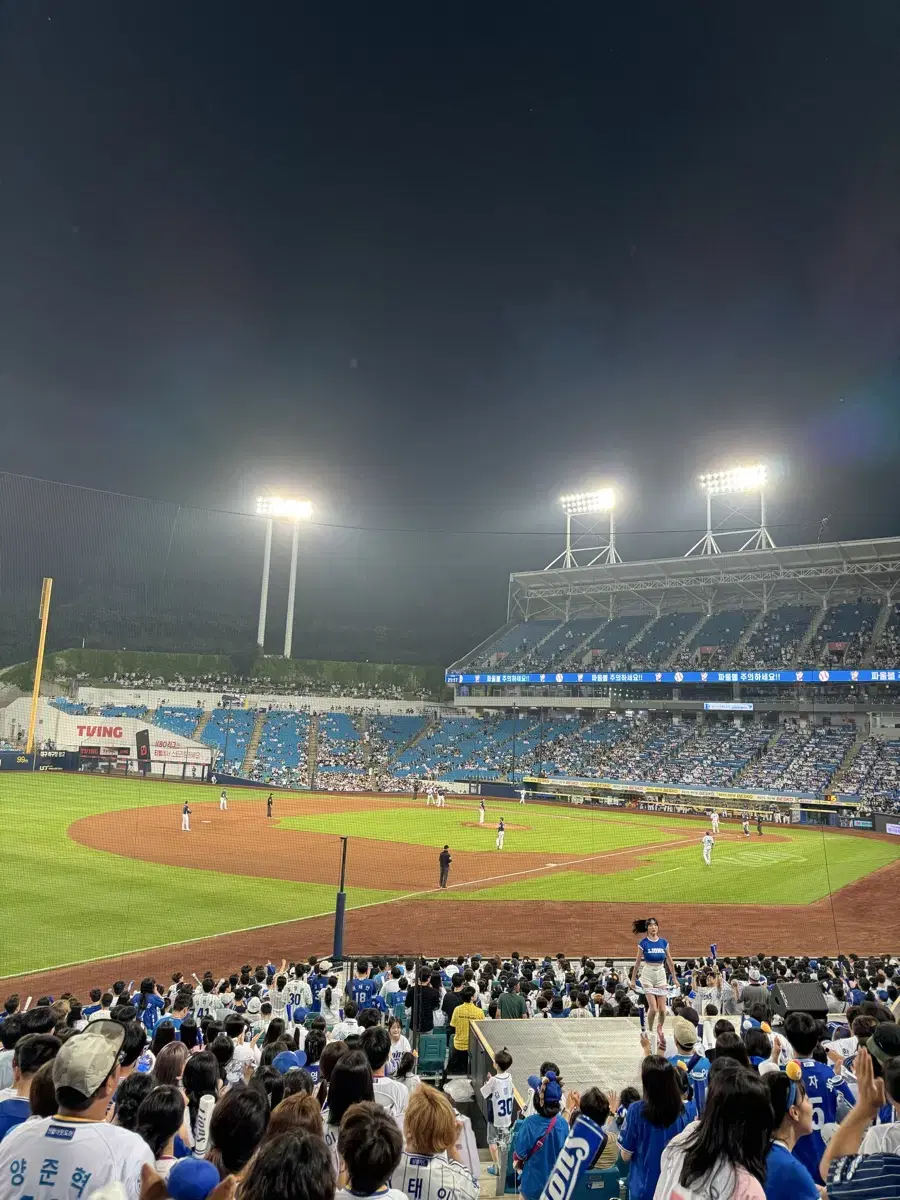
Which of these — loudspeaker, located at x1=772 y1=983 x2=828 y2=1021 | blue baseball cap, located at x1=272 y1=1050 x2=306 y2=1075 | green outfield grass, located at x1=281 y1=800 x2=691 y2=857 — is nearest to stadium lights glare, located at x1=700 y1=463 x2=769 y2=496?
green outfield grass, located at x1=281 y1=800 x2=691 y2=857

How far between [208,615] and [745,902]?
74695 millimetres

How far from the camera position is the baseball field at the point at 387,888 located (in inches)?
677

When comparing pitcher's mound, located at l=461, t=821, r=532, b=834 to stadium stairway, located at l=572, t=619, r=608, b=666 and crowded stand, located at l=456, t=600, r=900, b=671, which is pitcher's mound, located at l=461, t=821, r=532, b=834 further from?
stadium stairway, located at l=572, t=619, r=608, b=666

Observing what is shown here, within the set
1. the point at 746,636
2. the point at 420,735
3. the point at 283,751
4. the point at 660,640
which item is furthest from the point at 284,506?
the point at 746,636

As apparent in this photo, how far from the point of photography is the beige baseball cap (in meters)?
2.79

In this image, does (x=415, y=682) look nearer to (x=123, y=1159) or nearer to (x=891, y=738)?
(x=891, y=738)

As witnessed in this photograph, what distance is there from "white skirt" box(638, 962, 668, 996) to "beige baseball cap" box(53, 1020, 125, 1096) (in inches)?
385

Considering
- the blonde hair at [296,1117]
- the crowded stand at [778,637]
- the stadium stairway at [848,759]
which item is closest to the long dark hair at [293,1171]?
the blonde hair at [296,1117]

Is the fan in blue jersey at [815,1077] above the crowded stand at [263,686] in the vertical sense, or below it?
below

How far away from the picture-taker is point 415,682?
89375 millimetres

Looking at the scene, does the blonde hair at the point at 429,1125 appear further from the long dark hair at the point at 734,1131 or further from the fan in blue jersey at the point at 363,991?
the fan in blue jersey at the point at 363,991

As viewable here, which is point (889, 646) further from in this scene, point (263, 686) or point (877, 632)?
point (263, 686)

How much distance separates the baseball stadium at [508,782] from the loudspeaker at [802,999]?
8.23 meters

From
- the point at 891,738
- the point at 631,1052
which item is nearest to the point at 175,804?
the point at 631,1052
